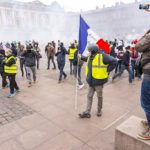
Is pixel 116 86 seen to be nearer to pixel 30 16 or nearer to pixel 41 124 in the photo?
pixel 41 124

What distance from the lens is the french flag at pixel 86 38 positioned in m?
4.21

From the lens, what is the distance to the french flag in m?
4.21

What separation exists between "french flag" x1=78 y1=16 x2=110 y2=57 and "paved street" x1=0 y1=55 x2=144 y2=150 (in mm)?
1502

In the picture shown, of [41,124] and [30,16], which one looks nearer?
[41,124]

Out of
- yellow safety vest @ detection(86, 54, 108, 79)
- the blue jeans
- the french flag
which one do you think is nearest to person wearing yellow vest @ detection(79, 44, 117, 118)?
yellow safety vest @ detection(86, 54, 108, 79)

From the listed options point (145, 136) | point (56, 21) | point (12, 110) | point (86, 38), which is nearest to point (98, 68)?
point (86, 38)

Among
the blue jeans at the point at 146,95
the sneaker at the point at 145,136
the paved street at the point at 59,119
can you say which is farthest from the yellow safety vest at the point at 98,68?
the sneaker at the point at 145,136

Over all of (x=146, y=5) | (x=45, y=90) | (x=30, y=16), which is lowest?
(x=45, y=90)

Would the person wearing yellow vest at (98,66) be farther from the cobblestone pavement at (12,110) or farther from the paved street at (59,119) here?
the cobblestone pavement at (12,110)

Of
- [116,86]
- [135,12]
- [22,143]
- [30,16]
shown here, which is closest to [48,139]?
[22,143]

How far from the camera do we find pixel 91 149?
302 cm

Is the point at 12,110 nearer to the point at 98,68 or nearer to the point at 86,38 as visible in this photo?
the point at 98,68

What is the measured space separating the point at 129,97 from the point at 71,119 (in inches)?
89.1

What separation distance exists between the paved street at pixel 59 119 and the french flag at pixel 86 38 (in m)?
1.50
